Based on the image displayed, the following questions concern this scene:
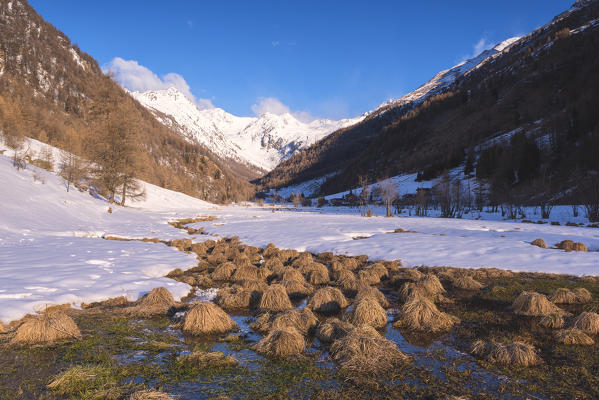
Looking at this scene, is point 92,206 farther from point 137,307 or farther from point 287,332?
point 287,332

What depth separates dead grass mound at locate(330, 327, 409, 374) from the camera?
6625 mm

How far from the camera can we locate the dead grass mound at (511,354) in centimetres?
672

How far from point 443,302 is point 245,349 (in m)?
7.50

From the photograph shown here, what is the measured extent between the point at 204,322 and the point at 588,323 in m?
10.6

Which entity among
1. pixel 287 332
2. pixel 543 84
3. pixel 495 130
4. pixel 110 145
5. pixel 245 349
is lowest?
pixel 245 349

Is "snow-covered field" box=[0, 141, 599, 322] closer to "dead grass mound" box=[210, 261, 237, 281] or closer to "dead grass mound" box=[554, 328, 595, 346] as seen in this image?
"dead grass mound" box=[210, 261, 237, 281]

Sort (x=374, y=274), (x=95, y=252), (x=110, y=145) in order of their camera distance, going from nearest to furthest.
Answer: (x=374, y=274) → (x=95, y=252) → (x=110, y=145)

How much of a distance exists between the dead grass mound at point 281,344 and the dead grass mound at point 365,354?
0.86m


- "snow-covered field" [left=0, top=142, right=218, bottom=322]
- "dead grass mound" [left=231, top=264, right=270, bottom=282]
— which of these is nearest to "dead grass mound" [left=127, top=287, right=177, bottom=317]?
"snow-covered field" [left=0, top=142, right=218, bottom=322]

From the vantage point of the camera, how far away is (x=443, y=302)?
36.5 ft

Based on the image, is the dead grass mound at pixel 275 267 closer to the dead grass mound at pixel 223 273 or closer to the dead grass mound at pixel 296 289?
the dead grass mound at pixel 223 273

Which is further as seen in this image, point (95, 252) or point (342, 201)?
point (342, 201)

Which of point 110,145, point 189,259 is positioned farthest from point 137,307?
point 110,145

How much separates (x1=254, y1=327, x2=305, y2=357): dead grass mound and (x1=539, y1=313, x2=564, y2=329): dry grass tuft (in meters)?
7.14
